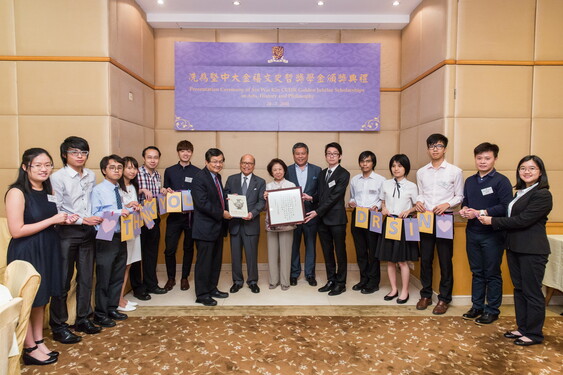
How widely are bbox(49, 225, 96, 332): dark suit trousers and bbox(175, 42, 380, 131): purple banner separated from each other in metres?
2.49

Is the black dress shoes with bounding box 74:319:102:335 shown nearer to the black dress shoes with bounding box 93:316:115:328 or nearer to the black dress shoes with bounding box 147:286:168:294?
the black dress shoes with bounding box 93:316:115:328

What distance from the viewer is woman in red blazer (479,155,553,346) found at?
2.84m

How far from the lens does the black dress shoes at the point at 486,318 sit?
3.37 metres

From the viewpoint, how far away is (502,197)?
325 centimetres

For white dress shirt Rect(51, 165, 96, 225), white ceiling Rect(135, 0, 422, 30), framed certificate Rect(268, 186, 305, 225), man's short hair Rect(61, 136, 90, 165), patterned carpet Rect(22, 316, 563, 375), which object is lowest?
patterned carpet Rect(22, 316, 563, 375)

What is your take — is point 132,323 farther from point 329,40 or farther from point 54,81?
point 329,40

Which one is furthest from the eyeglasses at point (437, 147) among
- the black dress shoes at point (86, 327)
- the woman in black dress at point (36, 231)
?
the black dress shoes at point (86, 327)

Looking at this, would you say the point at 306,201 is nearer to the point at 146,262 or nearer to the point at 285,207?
the point at 285,207

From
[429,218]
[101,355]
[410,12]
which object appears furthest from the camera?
[410,12]

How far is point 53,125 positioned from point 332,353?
374cm

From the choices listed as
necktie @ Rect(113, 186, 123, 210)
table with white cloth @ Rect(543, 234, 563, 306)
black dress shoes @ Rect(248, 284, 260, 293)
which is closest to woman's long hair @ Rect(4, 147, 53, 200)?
necktie @ Rect(113, 186, 123, 210)

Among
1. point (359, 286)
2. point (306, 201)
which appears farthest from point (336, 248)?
point (306, 201)

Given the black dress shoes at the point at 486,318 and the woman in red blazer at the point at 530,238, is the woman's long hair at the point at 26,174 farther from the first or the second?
the black dress shoes at the point at 486,318

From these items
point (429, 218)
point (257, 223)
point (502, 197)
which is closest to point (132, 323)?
→ point (257, 223)
